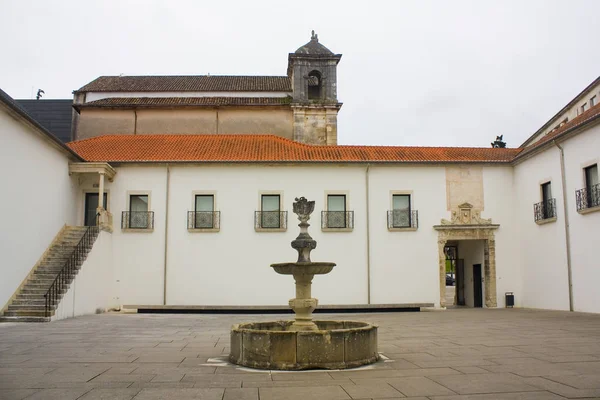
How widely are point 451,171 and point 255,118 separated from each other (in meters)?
11.9

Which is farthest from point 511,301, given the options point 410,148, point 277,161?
point 277,161

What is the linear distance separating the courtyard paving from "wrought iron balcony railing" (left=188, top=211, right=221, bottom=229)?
9.63 meters

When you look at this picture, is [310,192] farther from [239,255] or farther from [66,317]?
[66,317]

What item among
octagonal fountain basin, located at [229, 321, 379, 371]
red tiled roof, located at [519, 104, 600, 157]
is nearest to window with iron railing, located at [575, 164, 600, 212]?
red tiled roof, located at [519, 104, 600, 157]

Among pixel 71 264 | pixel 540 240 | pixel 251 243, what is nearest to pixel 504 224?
pixel 540 240

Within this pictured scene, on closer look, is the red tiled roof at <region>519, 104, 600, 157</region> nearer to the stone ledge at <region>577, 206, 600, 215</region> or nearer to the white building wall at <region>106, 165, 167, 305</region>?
the stone ledge at <region>577, 206, 600, 215</region>

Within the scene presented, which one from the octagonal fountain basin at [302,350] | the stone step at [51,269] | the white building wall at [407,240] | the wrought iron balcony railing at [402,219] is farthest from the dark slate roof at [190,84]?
the octagonal fountain basin at [302,350]

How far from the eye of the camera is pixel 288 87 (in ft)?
108

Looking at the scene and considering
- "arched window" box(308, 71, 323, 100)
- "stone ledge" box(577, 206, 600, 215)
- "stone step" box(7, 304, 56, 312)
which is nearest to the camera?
"stone step" box(7, 304, 56, 312)

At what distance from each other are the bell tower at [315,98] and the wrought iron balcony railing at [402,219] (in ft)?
27.7

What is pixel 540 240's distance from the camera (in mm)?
21781

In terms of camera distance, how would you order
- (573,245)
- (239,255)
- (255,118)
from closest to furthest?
(573,245) → (239,255) → (255,118)

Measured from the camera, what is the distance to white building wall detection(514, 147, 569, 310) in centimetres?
2033

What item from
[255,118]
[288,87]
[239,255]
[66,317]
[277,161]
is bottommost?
[66,317]
